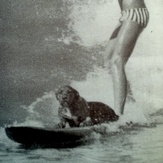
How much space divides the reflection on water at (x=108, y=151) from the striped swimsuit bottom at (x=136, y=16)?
1.80 ft

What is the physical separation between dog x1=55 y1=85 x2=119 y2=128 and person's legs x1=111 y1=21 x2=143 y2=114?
8 centimetres

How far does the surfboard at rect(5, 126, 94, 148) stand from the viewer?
204 centimetres

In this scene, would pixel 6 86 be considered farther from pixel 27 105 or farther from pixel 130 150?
pixel 130 150

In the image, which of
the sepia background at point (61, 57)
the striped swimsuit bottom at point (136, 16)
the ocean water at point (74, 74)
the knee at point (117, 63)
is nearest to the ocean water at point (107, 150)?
the ocean water at point (74, 74)

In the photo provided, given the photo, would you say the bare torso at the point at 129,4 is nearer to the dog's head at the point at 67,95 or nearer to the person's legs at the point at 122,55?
the person's legs at the point at 122,55

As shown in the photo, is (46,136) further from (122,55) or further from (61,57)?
(122,55)

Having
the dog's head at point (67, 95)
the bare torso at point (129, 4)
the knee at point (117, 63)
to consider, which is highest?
the bare torso at point (129, 4)

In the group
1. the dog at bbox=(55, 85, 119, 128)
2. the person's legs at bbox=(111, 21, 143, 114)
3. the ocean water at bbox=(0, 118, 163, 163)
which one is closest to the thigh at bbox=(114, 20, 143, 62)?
the person's legs at bbox=(111, 21, 143, 114)

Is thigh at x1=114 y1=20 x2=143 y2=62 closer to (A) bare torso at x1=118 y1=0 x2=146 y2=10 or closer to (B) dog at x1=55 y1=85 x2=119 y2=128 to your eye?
(A) bare torso at x1=118 y1=0 x2=146 y2=10

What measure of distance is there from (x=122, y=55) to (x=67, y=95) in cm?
35

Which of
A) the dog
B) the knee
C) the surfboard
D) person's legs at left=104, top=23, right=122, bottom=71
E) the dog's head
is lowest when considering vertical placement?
the surfboard

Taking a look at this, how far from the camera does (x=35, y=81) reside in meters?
2.07

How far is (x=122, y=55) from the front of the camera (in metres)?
2.11

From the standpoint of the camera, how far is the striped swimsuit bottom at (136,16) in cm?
212
